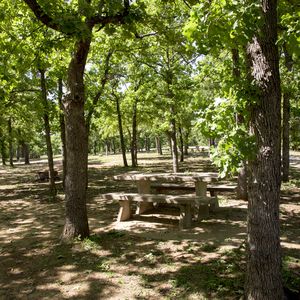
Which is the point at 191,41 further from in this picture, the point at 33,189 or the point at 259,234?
the point at 33,189

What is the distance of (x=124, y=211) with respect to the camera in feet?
28.5

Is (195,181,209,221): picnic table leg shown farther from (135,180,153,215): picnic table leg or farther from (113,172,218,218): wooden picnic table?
(135,180,153,215): picnic table leg

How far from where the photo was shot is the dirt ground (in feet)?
15.9

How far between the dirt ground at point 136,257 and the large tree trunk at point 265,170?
794mm

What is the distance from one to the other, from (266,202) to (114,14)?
5.10 meters

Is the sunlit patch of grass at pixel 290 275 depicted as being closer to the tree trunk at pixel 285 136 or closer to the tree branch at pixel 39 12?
the tree branch at pixel 39 12

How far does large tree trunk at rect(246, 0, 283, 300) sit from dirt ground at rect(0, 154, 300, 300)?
79 centimetres

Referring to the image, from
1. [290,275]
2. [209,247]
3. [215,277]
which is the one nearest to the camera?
[290,275]

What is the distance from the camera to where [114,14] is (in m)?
6.90

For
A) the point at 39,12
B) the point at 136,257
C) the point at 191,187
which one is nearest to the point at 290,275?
the point at 136,257

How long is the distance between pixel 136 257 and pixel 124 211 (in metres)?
2.66

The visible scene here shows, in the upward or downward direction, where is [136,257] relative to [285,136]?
downward

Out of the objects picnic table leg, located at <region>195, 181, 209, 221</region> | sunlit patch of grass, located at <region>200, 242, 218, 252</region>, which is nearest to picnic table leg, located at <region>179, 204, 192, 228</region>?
picnic table leg, located at <region>195, 181, 209, 221</region>

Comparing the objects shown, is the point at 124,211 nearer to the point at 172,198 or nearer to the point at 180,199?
the point at 172,198
